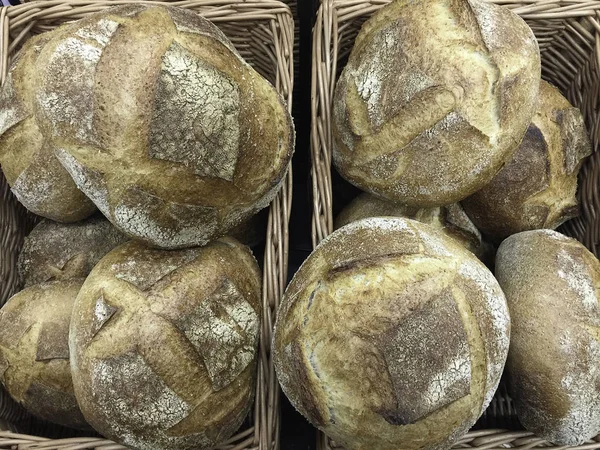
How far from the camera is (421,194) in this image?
52.1 inches

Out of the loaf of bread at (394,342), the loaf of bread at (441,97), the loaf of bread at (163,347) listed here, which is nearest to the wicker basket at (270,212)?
the loaf of bread at (163,347)

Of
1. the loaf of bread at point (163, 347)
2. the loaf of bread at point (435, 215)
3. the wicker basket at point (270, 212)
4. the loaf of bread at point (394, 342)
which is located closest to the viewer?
the loaf of bread at point (394, 342)

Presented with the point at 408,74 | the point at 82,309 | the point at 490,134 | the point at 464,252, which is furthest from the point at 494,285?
the point at 82,309

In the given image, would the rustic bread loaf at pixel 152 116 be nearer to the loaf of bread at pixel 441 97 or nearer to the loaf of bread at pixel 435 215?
the loaf of bread at pixel 441 97

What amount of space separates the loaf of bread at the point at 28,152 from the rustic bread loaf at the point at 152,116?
11.5 inches

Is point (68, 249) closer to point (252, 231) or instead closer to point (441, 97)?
point (252, 231)

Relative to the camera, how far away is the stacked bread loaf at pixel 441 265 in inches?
41.1

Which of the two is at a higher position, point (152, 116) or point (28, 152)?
point (152, 116)

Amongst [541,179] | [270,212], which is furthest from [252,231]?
[541,179]

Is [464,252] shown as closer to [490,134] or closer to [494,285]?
[494,285]

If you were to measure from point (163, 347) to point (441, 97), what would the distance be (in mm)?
912

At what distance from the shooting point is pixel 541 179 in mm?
1493

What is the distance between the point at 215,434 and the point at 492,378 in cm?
71

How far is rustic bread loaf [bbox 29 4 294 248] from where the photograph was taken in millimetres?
1042
